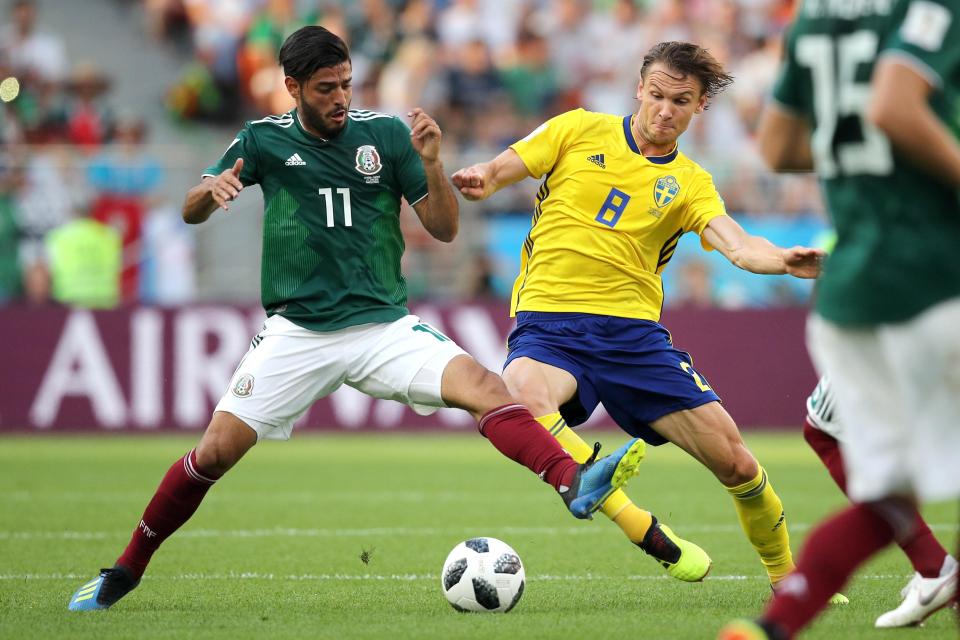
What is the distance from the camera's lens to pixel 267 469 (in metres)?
13.3

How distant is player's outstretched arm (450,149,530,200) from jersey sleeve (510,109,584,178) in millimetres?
59

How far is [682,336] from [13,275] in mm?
7732

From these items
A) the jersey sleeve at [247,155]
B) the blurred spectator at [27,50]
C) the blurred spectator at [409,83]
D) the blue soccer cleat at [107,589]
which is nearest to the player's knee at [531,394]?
the jersey sleeve at [247,155]

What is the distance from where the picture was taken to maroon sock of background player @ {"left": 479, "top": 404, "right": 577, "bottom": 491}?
596 centimetres

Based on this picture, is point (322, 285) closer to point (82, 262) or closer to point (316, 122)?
point (316, 122)

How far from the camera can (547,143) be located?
6949 millimetres

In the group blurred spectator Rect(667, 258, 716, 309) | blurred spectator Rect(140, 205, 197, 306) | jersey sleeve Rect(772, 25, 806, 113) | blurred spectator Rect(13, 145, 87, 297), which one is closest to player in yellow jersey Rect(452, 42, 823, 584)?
jersey sleeve Rect(772, 25, 806, 113)

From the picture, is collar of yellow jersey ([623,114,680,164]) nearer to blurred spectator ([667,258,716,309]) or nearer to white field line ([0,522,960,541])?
white field line ([0,522,960,541])

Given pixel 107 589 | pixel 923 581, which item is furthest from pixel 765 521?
pixel 107 589

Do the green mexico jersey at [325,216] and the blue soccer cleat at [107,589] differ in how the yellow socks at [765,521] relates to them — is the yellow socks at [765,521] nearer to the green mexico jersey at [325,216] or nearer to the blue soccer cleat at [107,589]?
the green mexico jersey at [325,216]

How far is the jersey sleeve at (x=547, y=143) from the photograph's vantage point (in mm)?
6848

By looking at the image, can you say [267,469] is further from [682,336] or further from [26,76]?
[26,76]

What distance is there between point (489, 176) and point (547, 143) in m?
0.56

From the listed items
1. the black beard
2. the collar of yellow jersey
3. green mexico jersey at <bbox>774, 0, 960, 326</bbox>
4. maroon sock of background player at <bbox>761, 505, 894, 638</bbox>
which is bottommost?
maroon sock of background player at <bbox>761, 505, 894, 638</bbox>
